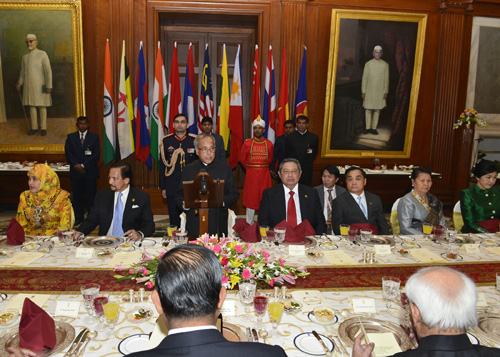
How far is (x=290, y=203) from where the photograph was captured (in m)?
3.95

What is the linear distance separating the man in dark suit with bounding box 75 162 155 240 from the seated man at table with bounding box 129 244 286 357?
2.40 metres

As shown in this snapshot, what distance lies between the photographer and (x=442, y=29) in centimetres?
780

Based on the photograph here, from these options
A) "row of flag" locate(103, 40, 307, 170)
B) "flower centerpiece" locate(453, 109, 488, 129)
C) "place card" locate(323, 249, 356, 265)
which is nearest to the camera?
"place card" locate(323, 249, 356, 265)

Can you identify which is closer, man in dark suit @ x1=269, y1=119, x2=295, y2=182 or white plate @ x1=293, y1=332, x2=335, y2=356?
white plate @ x1=293, y1=332, x2=335, y2=356

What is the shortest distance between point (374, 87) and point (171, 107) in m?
3.95

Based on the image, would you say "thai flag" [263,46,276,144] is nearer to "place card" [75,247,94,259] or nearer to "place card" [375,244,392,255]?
"place card" [375,244,392,255]

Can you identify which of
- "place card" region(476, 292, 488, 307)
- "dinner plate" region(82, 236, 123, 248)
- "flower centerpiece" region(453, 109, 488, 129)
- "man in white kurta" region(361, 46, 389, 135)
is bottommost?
"dinner plate" region(82, 236, 123, 248)

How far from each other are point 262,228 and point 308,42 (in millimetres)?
5354

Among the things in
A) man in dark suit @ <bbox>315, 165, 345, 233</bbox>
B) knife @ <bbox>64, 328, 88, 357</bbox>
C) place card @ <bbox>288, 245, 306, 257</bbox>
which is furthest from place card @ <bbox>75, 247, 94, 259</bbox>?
man in dark suit @ <bbox>315, 165, 345, 233</bbox>

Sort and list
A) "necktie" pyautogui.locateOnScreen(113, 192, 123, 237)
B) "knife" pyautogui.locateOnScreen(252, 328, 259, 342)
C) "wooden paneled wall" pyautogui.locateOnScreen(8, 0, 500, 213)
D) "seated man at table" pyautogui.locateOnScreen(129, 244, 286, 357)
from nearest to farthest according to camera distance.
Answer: "seated man at table" pyautogui.locateOnScreen(129, 244, 286, 357) < "knife" pyautogui.locateOnScreen(252, 328, 259, 342) < "necktie" pyautogui.locateOnScreen(113, 192, 123, 237) < "wooden paneled wall" pyautogui.locateOnScreen(8, 0, 500, 213)

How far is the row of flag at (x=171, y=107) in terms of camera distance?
6.97 meters

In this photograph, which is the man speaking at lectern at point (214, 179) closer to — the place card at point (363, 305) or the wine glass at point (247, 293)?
the wine glass at point (247, 293)

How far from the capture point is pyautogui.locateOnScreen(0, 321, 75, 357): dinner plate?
65.2 inches

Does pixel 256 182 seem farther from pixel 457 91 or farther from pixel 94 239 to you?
pixel 457 91
